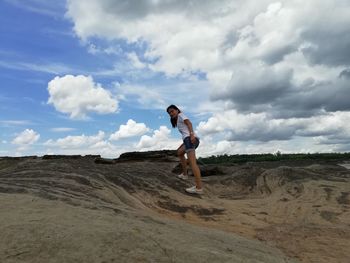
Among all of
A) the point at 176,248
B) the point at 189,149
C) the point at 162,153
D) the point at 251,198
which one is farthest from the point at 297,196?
the point at 162,153

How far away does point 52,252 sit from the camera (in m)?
3.48

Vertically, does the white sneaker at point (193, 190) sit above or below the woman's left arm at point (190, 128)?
below

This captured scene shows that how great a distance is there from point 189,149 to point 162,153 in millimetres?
9193

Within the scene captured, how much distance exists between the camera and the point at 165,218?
5.60 metres

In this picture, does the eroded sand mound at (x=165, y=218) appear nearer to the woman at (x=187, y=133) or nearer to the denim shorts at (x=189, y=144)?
the woman at (x=187, y=133)

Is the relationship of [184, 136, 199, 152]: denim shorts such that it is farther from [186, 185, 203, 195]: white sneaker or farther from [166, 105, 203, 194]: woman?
[186, 185, 203, 195]: white sneaker

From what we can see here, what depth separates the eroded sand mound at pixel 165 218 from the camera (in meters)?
3.67

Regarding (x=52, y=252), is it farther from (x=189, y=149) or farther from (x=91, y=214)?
(x=189, y=149)

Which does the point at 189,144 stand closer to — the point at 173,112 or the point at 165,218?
the point at 173,112

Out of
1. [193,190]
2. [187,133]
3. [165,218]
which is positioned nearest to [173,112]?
[187,133]

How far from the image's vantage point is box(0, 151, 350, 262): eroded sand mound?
3666mm

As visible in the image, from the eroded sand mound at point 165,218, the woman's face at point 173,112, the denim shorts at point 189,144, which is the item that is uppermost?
the woman's face at point 173,112

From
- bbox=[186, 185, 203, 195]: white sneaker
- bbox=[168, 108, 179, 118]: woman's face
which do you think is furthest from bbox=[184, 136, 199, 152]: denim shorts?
bbox=[186, 185, 203, 195]: white sneaker

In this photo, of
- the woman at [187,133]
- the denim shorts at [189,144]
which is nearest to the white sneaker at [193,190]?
the woman at [187,133]
